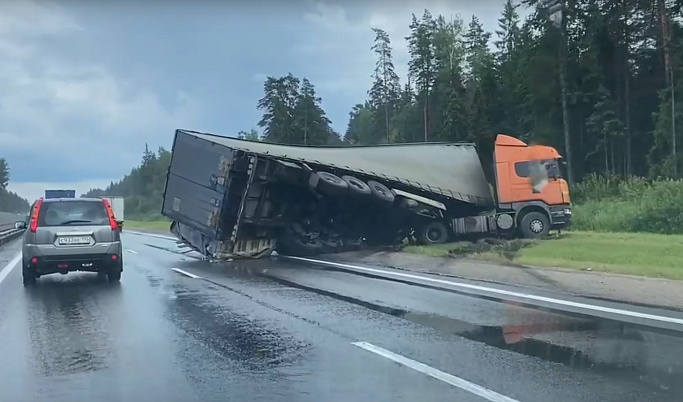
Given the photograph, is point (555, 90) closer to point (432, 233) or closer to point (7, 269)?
point (432, 233)

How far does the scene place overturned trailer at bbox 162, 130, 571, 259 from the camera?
2106 centimetres

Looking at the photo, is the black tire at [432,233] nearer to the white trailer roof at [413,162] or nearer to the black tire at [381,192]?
Result: the white trailer roof at [413,162]

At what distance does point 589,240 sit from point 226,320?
1659 cm

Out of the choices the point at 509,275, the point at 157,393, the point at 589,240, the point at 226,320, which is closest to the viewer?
the point at 157,393

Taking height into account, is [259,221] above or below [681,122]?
below

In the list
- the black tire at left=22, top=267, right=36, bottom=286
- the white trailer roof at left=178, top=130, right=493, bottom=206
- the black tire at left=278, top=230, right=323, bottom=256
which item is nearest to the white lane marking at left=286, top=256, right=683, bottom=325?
the black tire at left=278, top=230, right=323, bottom=256

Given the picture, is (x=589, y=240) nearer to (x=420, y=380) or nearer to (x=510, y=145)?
(x=510, y=145)

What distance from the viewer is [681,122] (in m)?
45.6

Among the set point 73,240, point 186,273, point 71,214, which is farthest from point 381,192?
point 73,240

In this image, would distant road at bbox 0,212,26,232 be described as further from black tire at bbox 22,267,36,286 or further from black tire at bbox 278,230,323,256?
black tire at bbox 22,267,36,286

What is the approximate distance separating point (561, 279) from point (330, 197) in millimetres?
9449

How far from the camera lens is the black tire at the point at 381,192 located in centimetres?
2308

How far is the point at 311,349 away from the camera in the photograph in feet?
27.2

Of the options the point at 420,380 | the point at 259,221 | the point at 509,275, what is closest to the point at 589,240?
the point at 509,275
